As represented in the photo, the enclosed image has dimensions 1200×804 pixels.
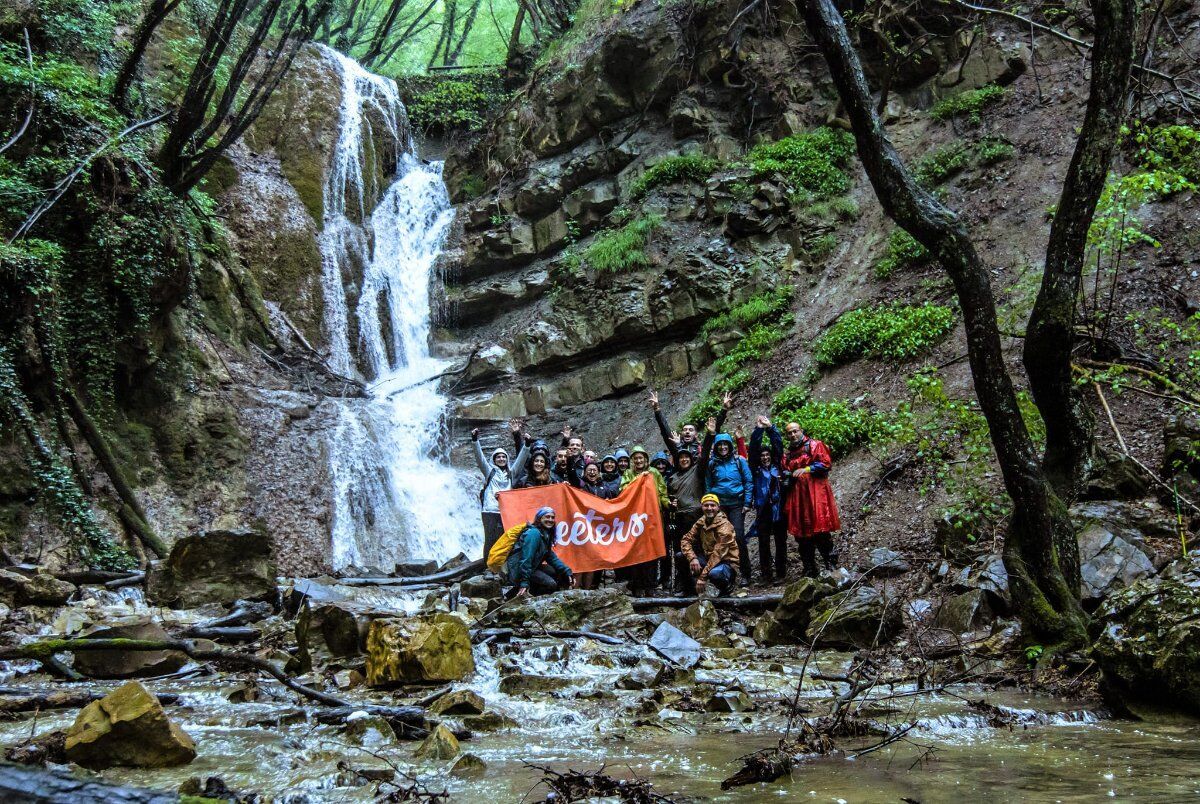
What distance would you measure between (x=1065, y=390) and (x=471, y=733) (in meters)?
4.58

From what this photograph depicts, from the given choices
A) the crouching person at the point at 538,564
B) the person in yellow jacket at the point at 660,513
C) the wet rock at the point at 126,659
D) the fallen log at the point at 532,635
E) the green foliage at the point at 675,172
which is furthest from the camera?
the green foliage at the point at 675,172

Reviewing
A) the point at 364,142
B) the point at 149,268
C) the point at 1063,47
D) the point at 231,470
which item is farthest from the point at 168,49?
the point at 1063,47

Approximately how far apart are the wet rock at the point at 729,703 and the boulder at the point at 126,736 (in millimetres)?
2719

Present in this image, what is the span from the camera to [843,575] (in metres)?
8.44

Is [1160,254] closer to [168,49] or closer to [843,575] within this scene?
[843,575]

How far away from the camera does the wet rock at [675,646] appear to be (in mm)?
5773

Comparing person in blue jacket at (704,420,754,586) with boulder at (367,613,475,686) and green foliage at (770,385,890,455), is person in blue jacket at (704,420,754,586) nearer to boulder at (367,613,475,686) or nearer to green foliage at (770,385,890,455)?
green foliage at (770,385,890,455)

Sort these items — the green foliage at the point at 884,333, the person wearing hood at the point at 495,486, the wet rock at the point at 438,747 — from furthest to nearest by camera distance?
the green foliage at the point at 884,333 < the person wearing hood at the point at 495,486 < the wet rock at the point at 438,747

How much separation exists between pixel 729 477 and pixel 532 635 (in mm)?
3620

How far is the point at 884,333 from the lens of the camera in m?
13.8

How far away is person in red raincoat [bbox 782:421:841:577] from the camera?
9.11m

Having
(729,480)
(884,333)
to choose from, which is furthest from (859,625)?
(884,333)

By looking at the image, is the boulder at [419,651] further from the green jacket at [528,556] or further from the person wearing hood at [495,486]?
the person wearing hood at [495,486]

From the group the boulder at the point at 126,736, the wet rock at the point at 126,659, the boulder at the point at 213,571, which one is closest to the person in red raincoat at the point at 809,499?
the boulder at the point at 213,571
